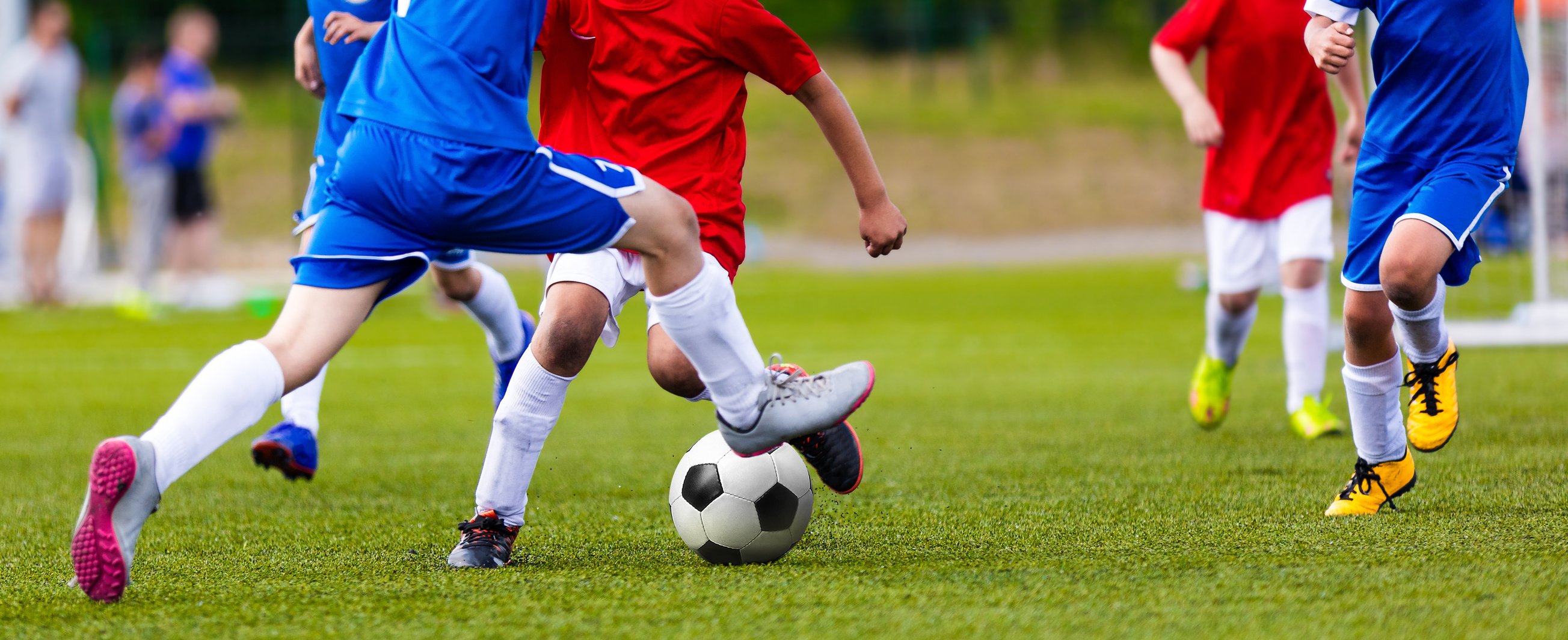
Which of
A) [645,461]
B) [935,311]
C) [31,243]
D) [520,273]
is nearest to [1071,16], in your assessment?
[520,273]

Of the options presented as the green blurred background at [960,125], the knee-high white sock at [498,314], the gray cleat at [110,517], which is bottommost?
the green blurred background at [960,125]

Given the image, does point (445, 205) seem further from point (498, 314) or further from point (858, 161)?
point (498, 314)

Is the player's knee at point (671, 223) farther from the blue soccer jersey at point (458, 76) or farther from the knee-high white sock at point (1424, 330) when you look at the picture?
the knee-high white sock at point (1424, 330)

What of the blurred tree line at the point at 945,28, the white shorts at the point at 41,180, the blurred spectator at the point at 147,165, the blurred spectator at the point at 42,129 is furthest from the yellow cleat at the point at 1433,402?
the blurred tree line at the point at 945,28

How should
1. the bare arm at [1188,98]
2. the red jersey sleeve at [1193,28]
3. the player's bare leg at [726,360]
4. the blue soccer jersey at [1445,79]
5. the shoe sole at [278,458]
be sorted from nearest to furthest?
the player's bare leg at [726,360]
the blue soccer jersey at [1445,79]
the shoe sole at [278,458]
the bare arm at [1188,98]
the red jersey sleeve at [1193,28]

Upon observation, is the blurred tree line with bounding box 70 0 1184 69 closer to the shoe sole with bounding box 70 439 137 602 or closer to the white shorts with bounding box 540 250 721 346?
the white shorts with bounding box 540 250 721 346

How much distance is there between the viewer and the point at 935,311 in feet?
42.3

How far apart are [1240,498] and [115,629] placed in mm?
2550

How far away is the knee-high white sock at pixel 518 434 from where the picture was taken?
338 centimetres

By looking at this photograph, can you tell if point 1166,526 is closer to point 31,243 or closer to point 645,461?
point 645,461

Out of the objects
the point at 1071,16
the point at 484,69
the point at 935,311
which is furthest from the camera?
the point at 1071,16

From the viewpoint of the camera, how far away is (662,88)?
3.49 meters

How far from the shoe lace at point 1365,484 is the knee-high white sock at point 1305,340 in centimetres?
169

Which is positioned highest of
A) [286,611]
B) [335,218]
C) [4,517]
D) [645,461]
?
[335,218]
